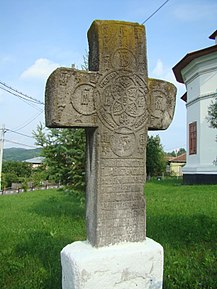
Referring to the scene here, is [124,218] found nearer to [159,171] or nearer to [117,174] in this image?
[117,174]

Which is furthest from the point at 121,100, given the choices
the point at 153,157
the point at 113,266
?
the point at 153,157

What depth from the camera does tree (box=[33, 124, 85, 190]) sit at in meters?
6.78

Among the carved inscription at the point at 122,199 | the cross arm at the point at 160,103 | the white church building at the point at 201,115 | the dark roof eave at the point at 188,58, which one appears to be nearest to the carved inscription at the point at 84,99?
the carved inscription at the point at 122,199

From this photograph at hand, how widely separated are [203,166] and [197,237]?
13105 millimetres

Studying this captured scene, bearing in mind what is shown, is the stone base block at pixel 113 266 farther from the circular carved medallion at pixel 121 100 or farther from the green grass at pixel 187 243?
the circular carved medallion at pixel 121 100

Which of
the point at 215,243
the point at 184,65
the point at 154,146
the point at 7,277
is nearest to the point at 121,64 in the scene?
the point at 7,277

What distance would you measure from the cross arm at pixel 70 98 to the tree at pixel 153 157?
2853 cm

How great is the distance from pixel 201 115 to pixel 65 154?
13.3m

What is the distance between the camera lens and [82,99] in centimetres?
287

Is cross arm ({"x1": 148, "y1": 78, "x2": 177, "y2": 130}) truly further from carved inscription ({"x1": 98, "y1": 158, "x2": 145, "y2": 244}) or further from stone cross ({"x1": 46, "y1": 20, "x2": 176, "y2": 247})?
carved inscription ({"x1": 98, "y1": 158, "x2": 145, "y2": 244})

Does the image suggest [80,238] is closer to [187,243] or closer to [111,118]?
[187,243]

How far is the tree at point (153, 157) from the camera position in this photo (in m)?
32.3

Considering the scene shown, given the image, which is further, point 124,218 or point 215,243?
point 215,243

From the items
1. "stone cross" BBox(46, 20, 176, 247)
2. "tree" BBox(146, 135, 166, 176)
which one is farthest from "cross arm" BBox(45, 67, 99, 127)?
"tree" BBox(146, 135, 166, 176)
